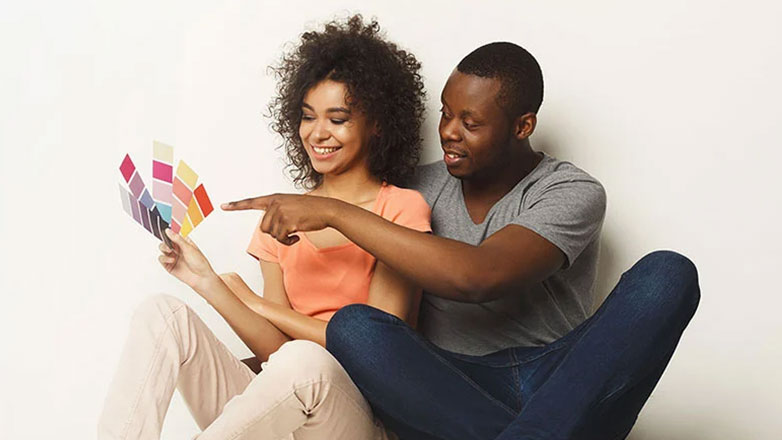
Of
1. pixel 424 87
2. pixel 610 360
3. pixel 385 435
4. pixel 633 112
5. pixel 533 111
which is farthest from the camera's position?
pixel 424 87

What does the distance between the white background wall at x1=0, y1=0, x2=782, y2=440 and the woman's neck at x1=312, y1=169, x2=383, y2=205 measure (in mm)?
Result: 280

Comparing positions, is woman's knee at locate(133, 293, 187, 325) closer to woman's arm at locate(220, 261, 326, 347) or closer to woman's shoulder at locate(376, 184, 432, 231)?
woman's arm at locate(220, 261, 326, 347)

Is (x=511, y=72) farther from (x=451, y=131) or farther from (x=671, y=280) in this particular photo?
(x=671, y=280)

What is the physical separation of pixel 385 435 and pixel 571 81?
0.86 meters

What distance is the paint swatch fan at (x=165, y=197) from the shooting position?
6.27ft

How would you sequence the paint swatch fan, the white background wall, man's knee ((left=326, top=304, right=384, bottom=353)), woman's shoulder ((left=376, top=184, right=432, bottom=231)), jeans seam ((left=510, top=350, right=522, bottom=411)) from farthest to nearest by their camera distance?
1. the white background wall
2. woman's shoulder ((left=376, top=184, right=432, bottom=231))
3. the paint swatch fan
4. jeans seam ((left=510, top=350, right=522, bottom=411))
5. man's knee ((left=326, top=304, right=384, bottom=353))

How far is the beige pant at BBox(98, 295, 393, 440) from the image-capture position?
1636 mm

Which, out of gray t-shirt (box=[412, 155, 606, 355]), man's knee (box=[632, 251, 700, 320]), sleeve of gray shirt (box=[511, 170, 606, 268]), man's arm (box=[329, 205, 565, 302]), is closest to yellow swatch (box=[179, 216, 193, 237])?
man's arm (box=[329, 205, 565, 302])

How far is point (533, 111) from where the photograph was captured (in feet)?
6.65

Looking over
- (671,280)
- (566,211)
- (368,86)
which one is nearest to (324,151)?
(368,86)

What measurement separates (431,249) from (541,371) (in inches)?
11.3

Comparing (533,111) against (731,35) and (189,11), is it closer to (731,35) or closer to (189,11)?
(731,35)

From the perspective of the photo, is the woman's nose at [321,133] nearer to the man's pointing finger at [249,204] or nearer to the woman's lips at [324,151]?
the woman's lips at [324,151]

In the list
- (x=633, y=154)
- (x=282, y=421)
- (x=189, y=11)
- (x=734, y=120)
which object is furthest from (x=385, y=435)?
(x=189, y=11)
